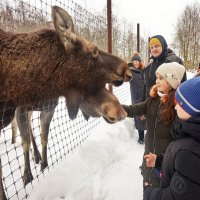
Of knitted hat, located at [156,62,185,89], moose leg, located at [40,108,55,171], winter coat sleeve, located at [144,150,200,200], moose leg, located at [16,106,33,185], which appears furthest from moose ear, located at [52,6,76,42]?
moose leg, located at [40,108,55,171]

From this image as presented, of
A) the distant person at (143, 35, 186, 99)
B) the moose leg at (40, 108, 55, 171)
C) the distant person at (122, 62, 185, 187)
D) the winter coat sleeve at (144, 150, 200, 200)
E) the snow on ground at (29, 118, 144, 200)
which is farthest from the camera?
the moose leg at (40, 108, 55, 171)

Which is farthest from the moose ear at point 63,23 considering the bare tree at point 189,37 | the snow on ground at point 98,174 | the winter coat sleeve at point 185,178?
the bare tree at point 189,37

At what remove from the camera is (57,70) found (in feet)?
8.89

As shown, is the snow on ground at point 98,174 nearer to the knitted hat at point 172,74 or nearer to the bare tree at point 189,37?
the knitted hat at point 172,74

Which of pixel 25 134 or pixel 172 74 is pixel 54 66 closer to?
pixel 172 74

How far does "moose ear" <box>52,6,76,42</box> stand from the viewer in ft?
8.16

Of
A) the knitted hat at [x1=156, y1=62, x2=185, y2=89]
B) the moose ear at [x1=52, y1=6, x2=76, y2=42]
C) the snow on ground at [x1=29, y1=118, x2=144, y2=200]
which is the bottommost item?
the snow on ground at [x1=29, y1=118, x2=144, y2=200]

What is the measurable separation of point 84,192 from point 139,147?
7.25 feet

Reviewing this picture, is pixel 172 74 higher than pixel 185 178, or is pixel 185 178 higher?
pixel 172 74

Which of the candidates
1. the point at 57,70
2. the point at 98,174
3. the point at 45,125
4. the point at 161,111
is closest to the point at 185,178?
the point at 161,111

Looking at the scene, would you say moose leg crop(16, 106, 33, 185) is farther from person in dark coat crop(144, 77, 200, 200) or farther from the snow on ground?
person in dark coat crop(144, 77, 200, 200)

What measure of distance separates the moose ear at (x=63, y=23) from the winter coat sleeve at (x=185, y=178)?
1.54m

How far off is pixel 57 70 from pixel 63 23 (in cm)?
45

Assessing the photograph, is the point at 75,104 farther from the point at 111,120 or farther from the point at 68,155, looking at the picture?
the point at 68,155
